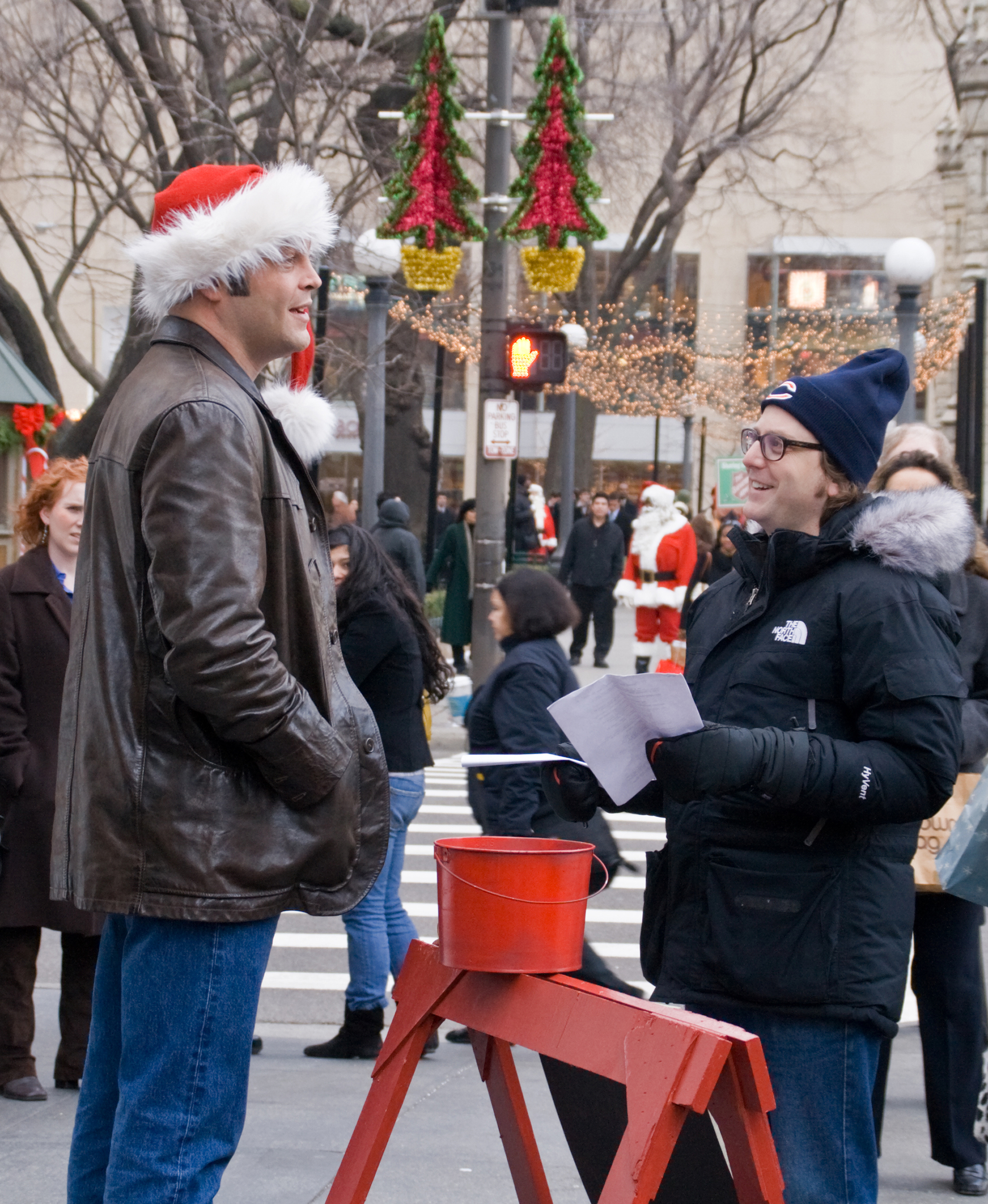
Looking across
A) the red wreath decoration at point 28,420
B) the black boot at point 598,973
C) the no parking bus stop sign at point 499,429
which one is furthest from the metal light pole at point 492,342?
the black boot at point 598,973

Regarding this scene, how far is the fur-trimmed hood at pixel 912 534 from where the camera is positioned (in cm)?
290

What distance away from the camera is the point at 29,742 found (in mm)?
5031

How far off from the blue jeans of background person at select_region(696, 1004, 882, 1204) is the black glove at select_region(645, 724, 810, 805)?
455mm

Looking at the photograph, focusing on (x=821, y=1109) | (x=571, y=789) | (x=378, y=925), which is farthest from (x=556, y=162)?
(x=821, y=1109)

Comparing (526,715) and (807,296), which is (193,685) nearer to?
(526,715)

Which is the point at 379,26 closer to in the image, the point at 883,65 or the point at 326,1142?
the point at 326,1142

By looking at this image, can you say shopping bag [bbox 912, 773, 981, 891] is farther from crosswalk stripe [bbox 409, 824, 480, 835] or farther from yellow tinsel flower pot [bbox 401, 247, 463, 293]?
yellow tinsel flower pot [bbox 401, 247, 463, 293]

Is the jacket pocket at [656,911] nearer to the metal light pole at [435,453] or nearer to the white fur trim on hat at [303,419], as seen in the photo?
the white fur trim on hat at [303,419]

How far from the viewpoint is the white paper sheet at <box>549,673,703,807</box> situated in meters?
2.59

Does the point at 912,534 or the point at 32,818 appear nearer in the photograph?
the point at 912,534

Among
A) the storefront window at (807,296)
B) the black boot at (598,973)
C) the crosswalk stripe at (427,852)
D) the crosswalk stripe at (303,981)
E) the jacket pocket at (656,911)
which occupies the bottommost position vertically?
the crosswalk stripe at (427,852)

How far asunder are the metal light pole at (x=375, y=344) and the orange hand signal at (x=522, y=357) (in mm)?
2293

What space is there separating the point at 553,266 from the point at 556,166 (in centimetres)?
80

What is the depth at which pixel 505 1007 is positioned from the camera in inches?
104
